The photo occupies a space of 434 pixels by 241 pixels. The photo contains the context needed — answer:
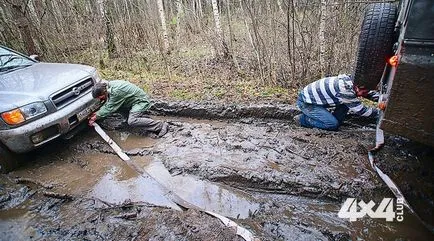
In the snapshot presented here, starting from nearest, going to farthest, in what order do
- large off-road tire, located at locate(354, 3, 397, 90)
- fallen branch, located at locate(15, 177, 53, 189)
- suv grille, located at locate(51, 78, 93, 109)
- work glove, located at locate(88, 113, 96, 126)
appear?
large off-road tire, located at locate(354, 3, 397, 90) → fallen branch, located at locate(15, 177, 53, 189) → suv grille, located at locate(51, 78, 93, 109) → work glove, located at locate(88, 113, 96, 126)

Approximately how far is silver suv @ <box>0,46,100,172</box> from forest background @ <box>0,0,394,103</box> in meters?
1.77

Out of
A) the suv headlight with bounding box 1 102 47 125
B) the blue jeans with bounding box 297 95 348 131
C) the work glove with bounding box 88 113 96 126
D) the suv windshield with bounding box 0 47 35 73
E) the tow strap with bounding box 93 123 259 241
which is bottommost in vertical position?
the tow strap with bounding box 93 123 259 241

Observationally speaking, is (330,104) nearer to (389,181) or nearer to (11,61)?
(389,181)

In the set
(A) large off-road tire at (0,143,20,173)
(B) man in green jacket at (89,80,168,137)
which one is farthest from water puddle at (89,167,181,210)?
(A) large off-road tire at (0,143,20,173)

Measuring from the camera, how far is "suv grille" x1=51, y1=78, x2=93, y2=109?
12.8 feet

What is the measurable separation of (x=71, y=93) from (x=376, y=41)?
12.2ft

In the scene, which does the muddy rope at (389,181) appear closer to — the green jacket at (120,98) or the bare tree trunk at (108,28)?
the green jacket at (120,98)

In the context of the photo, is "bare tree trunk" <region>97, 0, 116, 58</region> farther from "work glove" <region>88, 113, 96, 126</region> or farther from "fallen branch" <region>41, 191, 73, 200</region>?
"fallen branch" <region>41, 191, 73, 200</region>

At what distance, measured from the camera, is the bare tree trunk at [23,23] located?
694 centimetres

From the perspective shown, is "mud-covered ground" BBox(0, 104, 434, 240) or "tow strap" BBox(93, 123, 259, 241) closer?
"tow strap" BBox(93, 123, 259, 241)

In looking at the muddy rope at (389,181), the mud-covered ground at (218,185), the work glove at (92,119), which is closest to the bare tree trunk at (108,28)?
the work glove at (92,119)

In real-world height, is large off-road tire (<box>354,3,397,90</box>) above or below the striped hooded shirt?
above

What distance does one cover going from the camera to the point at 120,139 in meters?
4.64

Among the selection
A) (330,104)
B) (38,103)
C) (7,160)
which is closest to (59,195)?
(7,160)
